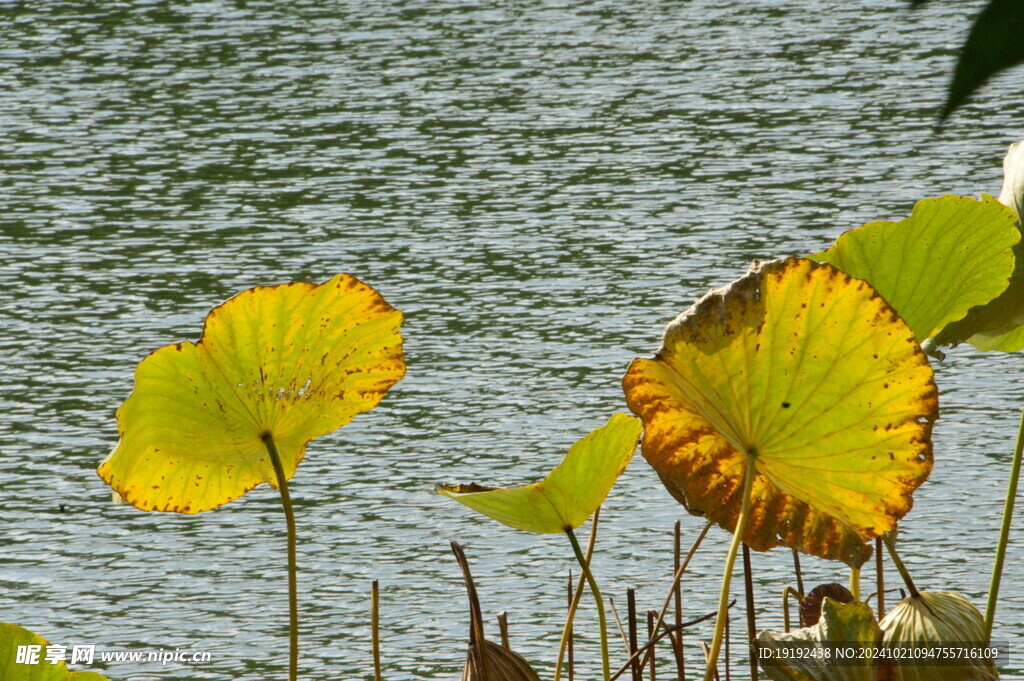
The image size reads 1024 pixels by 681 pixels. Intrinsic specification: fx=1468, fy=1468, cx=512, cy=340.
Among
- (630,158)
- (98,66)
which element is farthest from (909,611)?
(98,66)

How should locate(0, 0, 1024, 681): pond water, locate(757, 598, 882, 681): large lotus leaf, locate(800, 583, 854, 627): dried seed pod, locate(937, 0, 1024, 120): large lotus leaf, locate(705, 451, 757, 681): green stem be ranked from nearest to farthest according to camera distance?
locate(937, 0, 1024, 120): large lotus leaf
locate(705, 451, 757, 681): green stem
locate(757, 598, 882, 681): large lotus leaf
locate(800, 583, 854, 627): dried seed pod
locate(0, 0, 1024, 681): pond water

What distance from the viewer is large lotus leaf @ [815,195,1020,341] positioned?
0.86 meters

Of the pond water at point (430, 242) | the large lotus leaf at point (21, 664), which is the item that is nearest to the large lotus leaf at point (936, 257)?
the large lotus leaf at point (21, 664)

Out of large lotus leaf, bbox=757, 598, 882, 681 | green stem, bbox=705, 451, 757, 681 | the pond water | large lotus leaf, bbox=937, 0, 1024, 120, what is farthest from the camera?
the pond water

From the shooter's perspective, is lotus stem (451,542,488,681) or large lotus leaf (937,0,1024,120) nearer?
large lotus leaf (937,0,1024,120)

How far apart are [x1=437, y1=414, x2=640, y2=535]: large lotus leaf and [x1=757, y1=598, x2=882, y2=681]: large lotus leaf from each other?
0.13 meters

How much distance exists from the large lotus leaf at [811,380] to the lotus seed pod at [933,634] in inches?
2.9

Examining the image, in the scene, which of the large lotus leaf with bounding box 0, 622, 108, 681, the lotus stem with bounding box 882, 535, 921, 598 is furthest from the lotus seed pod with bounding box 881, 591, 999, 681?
the large lotus leaf with bounding box 0, 622, 108, 681

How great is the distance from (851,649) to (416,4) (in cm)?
473

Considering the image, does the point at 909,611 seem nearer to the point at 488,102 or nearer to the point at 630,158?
the point at 630,158

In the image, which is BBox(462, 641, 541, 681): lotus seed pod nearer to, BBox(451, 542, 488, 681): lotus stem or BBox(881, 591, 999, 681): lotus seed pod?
BBox(451, 542, 488, 681): lotus stem

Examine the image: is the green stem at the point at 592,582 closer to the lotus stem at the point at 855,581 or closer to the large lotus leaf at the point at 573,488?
the large lotus leaf at the point at 573,488

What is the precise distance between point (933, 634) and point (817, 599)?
11 centimetres

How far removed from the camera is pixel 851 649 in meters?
0.79
